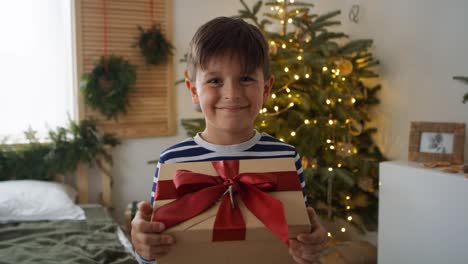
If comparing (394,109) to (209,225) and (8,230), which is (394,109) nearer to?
(209,225)

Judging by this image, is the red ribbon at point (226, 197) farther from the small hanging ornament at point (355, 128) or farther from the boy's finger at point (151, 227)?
the small hanging ornament at point (355, 128)

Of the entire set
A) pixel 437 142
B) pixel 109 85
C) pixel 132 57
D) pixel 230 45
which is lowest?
pixel 437 142

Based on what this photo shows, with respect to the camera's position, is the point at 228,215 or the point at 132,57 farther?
the point at 132,57

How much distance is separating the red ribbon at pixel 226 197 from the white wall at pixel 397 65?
194 centimetres

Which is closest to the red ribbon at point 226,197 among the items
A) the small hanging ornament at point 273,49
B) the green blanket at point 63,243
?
the green blanket at point 63,243

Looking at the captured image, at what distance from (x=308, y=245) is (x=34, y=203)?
2329 mm

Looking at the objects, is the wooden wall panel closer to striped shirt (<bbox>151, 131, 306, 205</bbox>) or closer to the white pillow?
the white pillow

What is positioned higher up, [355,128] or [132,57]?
[132,57]

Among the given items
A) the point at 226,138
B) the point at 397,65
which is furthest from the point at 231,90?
the point at 397,65

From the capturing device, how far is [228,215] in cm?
73

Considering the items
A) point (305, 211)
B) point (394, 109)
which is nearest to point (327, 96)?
point (394, 109)

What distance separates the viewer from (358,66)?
2.80m

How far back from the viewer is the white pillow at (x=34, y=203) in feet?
8.07

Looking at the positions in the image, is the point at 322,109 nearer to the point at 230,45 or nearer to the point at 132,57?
the point at 132,57
